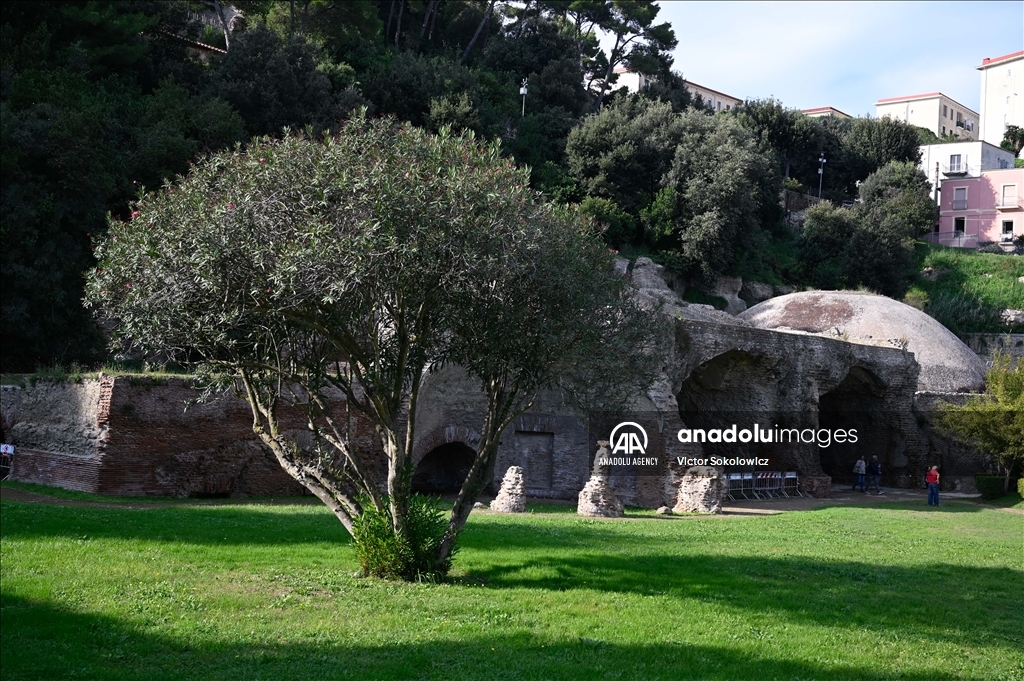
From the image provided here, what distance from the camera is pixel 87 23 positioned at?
89.9 feet

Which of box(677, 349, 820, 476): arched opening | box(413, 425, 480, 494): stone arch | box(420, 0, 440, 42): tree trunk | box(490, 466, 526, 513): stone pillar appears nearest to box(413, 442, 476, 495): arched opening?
box(413, 425, 480, 494): stone arch

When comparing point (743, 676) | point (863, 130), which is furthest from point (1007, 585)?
point (863, 130)

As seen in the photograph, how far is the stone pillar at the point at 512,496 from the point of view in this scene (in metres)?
16.0

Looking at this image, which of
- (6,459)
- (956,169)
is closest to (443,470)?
(6,459)

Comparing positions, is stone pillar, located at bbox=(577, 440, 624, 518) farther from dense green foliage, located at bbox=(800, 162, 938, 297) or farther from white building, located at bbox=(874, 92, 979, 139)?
white building, located at bbox=(874, 92, 979, 139)

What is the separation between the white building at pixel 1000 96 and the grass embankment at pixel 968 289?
2028cm

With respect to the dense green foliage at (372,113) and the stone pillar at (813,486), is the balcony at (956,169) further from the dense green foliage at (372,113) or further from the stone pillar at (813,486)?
the stone pillar at (813,486)

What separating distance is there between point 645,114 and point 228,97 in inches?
671

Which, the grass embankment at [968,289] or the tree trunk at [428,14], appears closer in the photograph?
the grass embankment at [968,289]

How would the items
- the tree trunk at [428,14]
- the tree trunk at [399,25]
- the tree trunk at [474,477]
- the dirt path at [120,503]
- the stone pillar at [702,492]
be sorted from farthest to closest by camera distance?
the tree trunk at [428,14], the tree trunk at [399,25], the stone pillar at [702,492], the dirt path at [120,503], the tree trunk at [474,477]

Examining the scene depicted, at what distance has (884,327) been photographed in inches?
1136

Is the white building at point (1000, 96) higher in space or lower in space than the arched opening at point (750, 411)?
higher

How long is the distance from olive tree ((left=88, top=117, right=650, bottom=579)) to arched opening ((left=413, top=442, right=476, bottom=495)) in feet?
32.7

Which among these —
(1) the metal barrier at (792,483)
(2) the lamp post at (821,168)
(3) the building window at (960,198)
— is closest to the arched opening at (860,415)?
(1) the metal barrier at (792,483)
